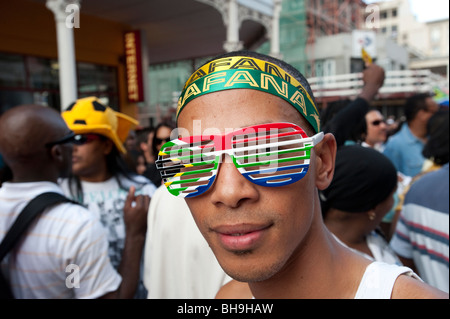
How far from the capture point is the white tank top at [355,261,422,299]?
3.29 feet

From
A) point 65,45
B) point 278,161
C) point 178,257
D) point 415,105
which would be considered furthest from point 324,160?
point 65,45

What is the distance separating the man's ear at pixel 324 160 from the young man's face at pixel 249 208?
0.32 feet

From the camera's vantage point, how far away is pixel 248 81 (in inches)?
40.4

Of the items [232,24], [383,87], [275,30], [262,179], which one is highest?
[275,30]

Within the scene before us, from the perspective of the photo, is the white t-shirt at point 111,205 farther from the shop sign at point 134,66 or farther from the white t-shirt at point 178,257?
the shop sign at point 134,66

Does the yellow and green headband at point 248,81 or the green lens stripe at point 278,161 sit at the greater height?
the yellow and green headband at point 248,81

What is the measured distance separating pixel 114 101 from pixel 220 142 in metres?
10.7

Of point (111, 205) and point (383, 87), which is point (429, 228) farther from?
point (383, 87)

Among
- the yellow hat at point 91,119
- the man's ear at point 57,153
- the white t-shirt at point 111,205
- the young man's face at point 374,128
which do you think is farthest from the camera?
the young man's face at point 374,128

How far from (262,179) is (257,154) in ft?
0.23

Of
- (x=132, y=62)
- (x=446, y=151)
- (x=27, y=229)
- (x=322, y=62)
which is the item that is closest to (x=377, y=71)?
(x=446, y=151)

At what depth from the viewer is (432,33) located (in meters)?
48.3

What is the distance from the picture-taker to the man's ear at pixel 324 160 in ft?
3.69

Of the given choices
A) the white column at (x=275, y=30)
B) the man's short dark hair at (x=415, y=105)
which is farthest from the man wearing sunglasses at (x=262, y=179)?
the white column at (x=275, y=30)
